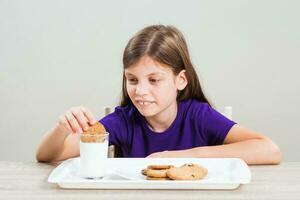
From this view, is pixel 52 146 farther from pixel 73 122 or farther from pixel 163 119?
pixel 163 119

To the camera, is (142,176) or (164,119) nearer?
(142,176)

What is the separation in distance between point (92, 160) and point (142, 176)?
0.40ft

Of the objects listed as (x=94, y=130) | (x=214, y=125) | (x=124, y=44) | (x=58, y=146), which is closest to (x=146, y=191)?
(x=94, y=130)

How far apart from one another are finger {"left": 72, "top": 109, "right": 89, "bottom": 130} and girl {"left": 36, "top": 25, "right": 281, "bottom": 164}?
0.24m

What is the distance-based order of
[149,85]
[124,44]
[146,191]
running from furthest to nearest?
[124,44], [149,85], [146,191]

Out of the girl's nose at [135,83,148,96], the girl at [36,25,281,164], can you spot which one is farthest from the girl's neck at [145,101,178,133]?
the girl's nose at [135,83,148,96]

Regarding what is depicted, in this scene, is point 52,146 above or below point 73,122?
below

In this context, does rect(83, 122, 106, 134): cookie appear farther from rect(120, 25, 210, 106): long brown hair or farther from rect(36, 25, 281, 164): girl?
rect(120, 25, 210, 106): long brown hair

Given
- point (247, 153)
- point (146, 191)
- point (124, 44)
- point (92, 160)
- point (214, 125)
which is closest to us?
point (146, 191)

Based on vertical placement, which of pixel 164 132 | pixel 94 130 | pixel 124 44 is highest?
pixel 124 44

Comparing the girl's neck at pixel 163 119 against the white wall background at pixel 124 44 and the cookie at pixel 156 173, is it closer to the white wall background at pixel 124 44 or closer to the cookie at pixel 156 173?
the cookie at pixel 156 173

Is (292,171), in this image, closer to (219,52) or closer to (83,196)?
(83,196)

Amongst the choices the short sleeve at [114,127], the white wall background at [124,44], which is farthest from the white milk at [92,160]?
the white wall background at [124,44]

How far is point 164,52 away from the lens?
5.49ft
